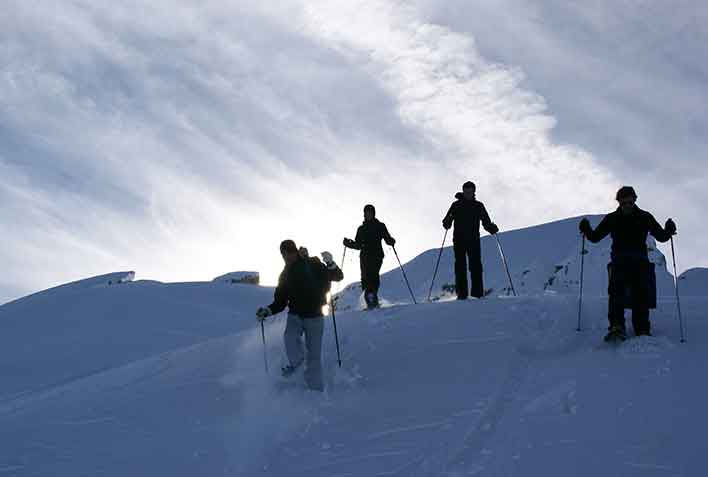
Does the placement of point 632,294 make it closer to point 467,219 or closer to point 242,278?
point 467,219

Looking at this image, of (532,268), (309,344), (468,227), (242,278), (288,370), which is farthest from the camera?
(242,278)

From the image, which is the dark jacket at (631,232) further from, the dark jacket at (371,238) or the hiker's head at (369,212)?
the hiker's head at (369,212)

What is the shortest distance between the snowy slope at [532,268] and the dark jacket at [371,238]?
7928 millimetres

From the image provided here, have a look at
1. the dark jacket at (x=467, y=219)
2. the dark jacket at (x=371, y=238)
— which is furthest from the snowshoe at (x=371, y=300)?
the dark jacket at (x=467, y=219)

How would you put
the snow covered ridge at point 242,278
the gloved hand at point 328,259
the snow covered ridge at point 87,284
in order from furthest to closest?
1. the snow covered ridge at point 242,278
2. the snow covered ridge at point 87,284
3. the gloved hand at point 328,259

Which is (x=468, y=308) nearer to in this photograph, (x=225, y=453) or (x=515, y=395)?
(x=515, y=395)

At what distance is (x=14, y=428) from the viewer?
848 centimetres

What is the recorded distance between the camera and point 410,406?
24.9 feet

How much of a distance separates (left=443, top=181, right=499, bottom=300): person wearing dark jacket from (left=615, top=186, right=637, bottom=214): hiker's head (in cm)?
316

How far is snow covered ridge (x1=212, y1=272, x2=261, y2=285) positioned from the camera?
2853 cm

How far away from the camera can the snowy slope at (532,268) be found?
22.0m

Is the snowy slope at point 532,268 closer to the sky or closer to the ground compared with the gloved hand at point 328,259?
closer to the sky

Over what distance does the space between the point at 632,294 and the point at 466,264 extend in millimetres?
3540

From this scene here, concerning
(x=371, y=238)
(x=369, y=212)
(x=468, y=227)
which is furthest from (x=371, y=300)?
(x=468, y=227)
